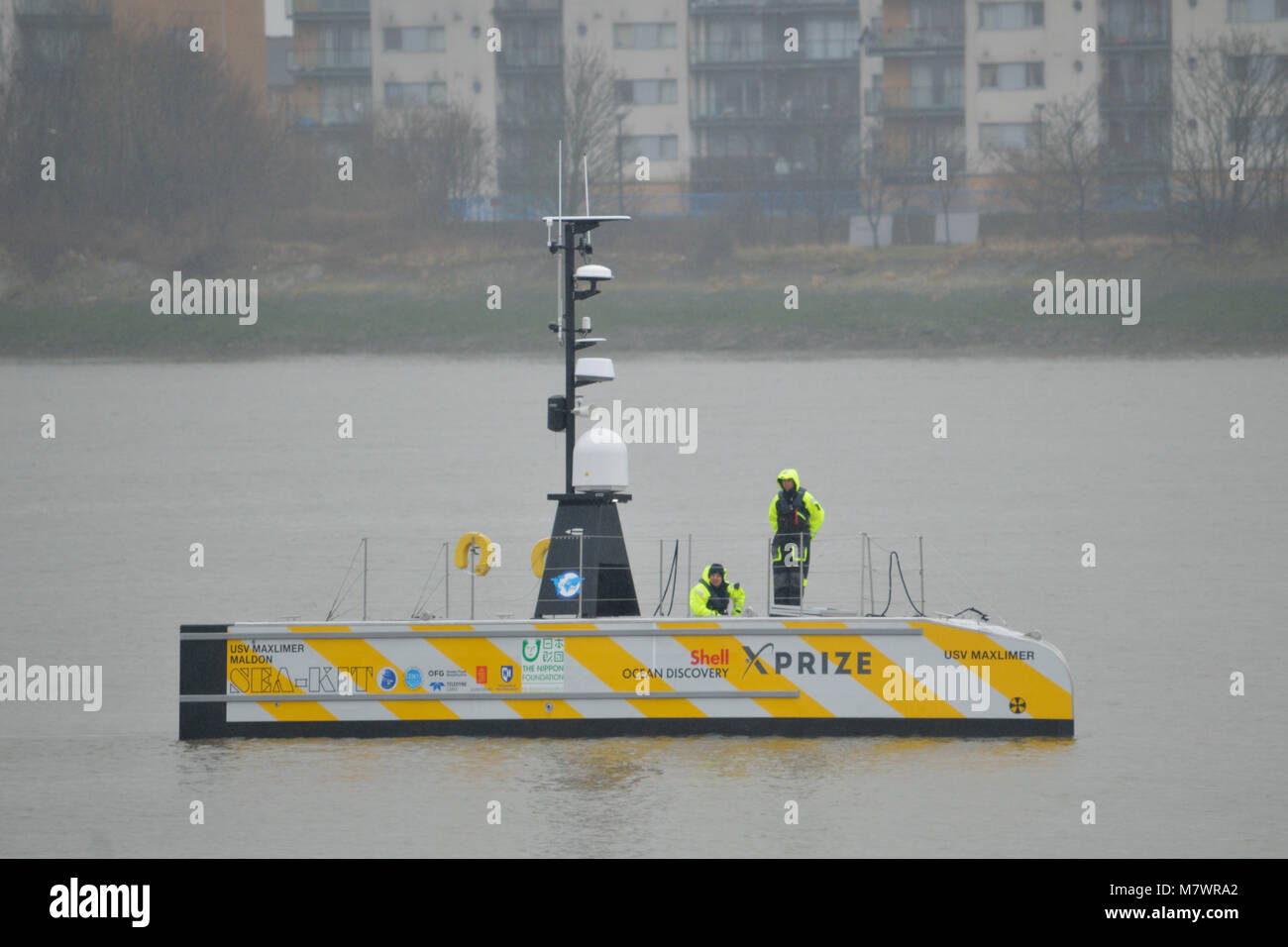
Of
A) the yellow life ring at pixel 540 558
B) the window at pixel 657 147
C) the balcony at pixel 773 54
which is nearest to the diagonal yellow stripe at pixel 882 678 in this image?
the yellow life ring at pixel 540 558

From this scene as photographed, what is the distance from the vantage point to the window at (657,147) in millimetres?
97000

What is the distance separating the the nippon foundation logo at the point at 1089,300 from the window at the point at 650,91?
92.3 feet

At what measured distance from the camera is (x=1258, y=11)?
291ft

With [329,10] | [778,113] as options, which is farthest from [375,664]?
[329,10]

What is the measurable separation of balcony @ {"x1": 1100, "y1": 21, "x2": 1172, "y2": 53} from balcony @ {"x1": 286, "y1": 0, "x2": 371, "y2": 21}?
3466 cm

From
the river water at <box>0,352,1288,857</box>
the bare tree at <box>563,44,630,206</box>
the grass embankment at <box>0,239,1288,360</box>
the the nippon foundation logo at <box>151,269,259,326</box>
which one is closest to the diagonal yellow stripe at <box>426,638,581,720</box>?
the river water at <box>0,352,1288,857</box>

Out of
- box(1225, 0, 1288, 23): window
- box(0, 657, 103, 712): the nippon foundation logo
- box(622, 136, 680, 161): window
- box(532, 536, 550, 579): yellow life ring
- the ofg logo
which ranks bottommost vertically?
box(0, 657, 103, 712): the nippon foundation logo

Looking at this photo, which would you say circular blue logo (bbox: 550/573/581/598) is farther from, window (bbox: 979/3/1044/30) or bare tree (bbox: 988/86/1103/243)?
window (bbox: 979/3/1044/30)

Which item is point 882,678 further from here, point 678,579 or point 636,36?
point 636,36

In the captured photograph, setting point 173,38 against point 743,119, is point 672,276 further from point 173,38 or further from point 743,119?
point 173,38

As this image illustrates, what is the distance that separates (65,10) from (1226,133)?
4694 cm

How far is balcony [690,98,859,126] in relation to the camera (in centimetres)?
9494

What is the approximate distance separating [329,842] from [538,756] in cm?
218

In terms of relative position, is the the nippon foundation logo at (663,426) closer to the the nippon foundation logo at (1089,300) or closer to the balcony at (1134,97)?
the the nippon foundation logo at (1089,300)
